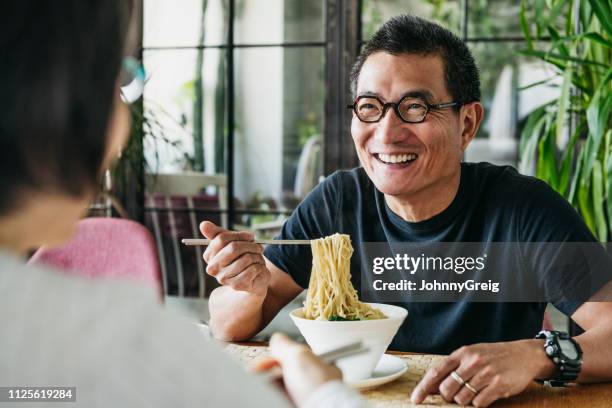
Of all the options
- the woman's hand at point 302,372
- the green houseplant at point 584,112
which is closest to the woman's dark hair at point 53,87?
the woman's hand at point 302,372

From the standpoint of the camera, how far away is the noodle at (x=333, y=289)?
142cm

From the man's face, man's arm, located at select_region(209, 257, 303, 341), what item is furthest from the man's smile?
man's arm, located at select_region(209, 257, 303, 341)

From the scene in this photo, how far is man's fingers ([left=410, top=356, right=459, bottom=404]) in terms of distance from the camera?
1.21 metres

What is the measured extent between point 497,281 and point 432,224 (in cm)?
20

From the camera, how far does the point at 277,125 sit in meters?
3.60

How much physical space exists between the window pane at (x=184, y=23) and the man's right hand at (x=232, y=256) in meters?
2.15

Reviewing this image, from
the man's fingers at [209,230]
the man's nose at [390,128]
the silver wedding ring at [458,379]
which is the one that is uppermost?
the man's nose at [390,128]

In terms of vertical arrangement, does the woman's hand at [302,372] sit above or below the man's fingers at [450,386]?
above

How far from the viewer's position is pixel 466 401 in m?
1.21

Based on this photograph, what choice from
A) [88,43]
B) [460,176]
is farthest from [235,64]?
[88,43]

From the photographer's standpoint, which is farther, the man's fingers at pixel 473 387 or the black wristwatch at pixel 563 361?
the black wristwatch at pixel 563 361

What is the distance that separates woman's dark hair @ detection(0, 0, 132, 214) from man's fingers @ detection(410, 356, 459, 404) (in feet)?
Result: 2.69

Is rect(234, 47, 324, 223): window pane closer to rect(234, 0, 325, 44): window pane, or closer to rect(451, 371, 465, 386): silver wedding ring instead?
rect(234, 0, 325, 44): window pane

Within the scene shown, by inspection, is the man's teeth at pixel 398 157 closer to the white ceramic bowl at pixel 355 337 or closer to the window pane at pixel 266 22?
the white ceramic bowl at pixel 355 337
